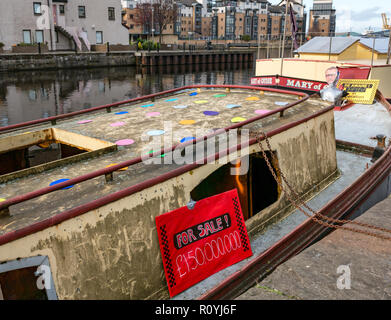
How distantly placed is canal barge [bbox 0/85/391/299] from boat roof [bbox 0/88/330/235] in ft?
0.06

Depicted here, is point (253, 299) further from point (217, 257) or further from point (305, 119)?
point (305, 119)

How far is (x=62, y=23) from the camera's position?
48.3 metres

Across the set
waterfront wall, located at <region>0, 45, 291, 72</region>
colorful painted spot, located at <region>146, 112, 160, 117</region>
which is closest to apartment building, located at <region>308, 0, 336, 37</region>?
waterfront wall, located at <region>0, 45, 291, 72</region>

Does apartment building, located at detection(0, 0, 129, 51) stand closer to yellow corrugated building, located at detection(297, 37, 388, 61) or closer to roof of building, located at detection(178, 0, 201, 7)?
yellow corrugated building, located at detection(297, 37, 388, 61)

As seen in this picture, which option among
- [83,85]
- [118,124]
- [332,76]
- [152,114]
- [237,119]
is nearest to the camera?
[237,119]

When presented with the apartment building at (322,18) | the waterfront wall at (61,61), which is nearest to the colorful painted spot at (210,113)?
the waterfront wall at (61,61)

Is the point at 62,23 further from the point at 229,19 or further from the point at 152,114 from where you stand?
the point at 229,19

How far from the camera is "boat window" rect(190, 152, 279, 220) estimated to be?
5.42m

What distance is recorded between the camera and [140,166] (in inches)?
188

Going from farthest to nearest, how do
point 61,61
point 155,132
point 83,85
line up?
point 61,61 < point 83,85 < point 155,132

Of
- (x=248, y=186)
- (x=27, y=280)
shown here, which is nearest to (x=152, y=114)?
(x=248, y=186)

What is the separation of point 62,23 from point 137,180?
50.6 meters

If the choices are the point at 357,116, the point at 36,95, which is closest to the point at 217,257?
the point at 357,116

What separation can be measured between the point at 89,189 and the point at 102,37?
174 ft
